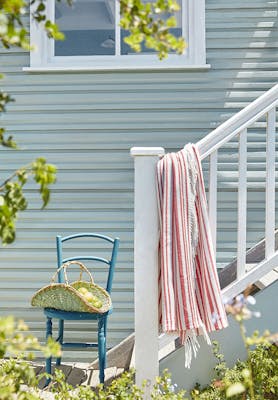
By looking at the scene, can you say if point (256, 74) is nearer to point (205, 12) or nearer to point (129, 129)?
point (205, 12)

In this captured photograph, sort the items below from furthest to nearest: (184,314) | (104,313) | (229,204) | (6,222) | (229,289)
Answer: (229,204), (104,313), (229,289), (184,314), (6,222)

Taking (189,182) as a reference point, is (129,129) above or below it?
above

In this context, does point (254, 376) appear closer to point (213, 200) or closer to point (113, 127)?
point (213, 200)

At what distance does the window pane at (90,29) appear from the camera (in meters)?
4.84

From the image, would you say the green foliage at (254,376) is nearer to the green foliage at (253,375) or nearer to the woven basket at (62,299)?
the green foliage at (253,375)

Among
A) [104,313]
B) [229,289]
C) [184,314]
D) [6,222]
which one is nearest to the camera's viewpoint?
[6,222]

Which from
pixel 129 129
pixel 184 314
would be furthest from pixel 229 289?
pixel 129 129

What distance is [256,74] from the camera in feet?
15.6

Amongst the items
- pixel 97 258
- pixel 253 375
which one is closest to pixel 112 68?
pixel 97 258

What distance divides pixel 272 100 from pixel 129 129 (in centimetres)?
151

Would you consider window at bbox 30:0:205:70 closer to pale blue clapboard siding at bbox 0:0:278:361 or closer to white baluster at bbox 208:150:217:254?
pale blue clapboard siding at bbox 0:0:278:361

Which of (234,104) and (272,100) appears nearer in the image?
(272,100)

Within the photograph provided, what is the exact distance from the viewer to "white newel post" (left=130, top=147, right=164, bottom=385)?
326 cm

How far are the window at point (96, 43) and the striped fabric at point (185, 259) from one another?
171cm
